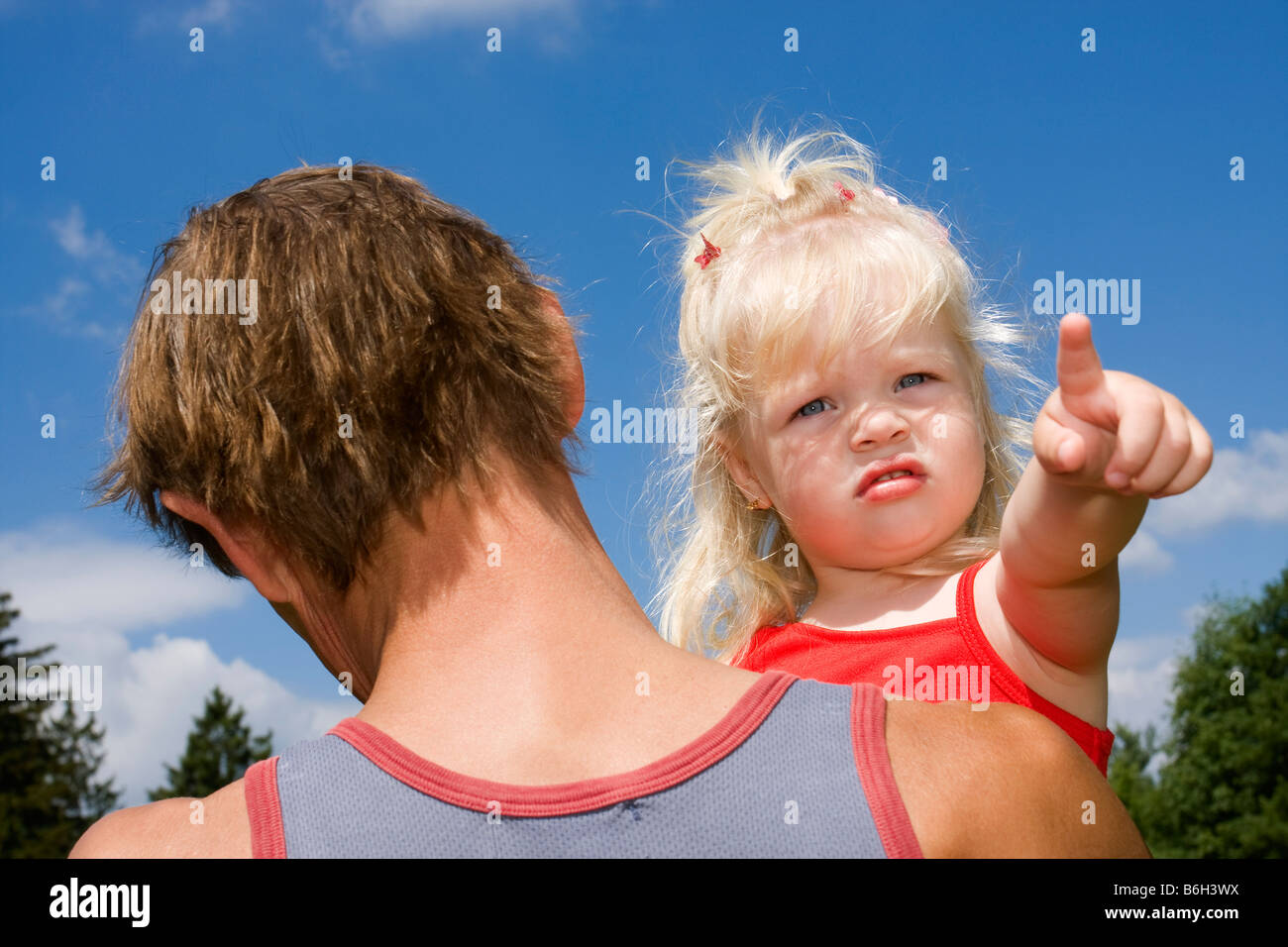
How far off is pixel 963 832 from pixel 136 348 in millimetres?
1956

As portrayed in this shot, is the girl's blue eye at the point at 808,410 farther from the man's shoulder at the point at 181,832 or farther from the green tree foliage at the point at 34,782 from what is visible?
the green tree foliage at the point at 34,782

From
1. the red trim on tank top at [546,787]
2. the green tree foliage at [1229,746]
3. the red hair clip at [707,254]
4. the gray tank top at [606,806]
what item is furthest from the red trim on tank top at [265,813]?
the green tree foliage at [1229,746]

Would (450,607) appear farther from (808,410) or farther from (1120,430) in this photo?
(808,410)

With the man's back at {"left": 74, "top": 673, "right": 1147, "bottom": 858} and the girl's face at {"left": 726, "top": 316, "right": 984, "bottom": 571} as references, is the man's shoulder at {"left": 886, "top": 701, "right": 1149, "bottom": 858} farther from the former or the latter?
the girl's face at {"left": 726, "top": 316, "right": 984, "bottom": 571}

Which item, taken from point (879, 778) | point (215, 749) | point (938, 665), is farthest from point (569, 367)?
point (215, 749)

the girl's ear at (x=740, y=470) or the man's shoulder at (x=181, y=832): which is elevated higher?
the girl's ear at (x=740, y=470)

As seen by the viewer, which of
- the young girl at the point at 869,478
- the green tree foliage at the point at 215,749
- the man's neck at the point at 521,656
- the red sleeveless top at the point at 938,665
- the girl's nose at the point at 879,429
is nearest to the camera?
the man's neck at the point at 521,656

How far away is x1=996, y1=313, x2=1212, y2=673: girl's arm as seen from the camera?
2.13 metres

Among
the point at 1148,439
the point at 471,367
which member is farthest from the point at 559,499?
the point at 1148,439

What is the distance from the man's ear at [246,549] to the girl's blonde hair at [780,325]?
199cm

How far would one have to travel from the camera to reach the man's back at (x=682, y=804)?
1.87m

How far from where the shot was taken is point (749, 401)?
4.10 m

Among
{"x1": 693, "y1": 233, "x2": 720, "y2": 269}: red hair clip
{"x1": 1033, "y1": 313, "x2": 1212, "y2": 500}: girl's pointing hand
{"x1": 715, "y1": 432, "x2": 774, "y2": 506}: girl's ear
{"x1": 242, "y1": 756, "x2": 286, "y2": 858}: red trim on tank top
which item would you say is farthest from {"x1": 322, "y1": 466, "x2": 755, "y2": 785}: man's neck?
{"x1": 693, "y1": 233, "x2": 720, "y2": 269}: red hair clip

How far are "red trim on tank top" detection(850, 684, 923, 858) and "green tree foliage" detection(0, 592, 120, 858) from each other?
5092cm
